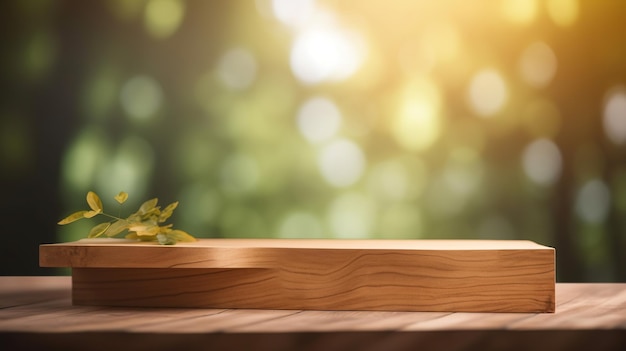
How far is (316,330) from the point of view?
32.2 inches

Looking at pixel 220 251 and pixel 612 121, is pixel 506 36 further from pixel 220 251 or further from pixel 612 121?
pixel 220 251

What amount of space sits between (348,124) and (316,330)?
0.56 metres

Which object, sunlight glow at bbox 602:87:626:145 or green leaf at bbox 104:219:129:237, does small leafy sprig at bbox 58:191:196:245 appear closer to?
green leaf at bbox 104:219:129:237

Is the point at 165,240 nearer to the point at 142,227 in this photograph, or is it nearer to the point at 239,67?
the point at 142,227

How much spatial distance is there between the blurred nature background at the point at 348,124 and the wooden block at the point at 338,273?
330 millimetres

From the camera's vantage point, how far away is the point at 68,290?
3.87 feet

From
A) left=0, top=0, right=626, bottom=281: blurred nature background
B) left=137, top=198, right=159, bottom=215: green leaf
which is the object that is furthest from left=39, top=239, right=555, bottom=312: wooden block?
left=0, top=0, right=626, bottom=281: blurred nature background

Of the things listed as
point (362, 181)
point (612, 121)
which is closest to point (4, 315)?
point (362, 181)

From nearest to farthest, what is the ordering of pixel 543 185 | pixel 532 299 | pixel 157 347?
pixel 157 347 < pixel 532 299 < pixel 543 185

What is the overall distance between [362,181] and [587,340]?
0.56 meters

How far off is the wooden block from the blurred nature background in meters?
0.33

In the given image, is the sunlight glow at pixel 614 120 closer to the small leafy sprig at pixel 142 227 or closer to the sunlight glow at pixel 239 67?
the sunlight glow at pixel 239 67

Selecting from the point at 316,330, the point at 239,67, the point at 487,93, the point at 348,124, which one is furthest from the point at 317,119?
the point at 316,330

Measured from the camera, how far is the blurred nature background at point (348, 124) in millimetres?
1290
